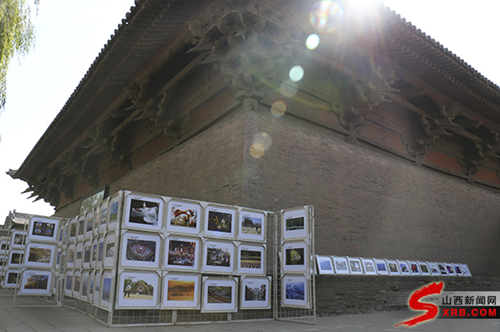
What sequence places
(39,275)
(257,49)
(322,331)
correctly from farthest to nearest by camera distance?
(39,275)
(257,49)
(322,331)

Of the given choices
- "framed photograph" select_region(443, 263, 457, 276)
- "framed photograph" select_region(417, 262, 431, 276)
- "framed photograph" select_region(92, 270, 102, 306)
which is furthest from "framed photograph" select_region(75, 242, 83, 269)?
"framed photograph" select_region(443, 263, 457, 276)

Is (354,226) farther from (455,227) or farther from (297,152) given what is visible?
(455,227)

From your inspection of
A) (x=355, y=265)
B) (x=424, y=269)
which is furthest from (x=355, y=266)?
(x=424, y=269)

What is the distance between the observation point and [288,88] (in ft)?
24.8

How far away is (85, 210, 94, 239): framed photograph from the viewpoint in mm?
5266

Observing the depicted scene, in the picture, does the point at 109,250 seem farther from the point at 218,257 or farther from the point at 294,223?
the point at 294,223

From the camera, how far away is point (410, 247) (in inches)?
342

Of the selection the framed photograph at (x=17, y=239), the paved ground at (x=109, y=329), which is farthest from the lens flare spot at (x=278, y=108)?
the framed photograph at (x=17, y=239)

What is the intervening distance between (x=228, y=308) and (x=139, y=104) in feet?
19.0

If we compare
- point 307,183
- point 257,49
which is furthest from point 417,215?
point 257,49

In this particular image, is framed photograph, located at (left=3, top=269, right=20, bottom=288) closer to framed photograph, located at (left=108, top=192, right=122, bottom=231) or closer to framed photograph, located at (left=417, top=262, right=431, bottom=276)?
framed photograph, located at (left=108, top=192, right=122, bottom=231)

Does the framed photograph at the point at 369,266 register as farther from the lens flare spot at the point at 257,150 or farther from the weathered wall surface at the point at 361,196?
the lens flare spot at the point at 257,150

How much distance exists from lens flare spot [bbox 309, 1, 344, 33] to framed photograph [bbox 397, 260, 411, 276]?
4903 millimetres

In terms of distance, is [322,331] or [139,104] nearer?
[322,331]
